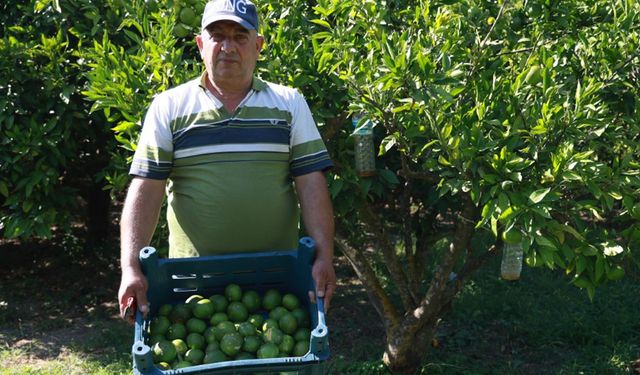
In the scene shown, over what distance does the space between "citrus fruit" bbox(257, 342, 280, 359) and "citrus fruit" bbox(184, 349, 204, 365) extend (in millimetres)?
197

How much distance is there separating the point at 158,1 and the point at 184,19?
0.18m

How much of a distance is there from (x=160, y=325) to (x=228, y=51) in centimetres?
100

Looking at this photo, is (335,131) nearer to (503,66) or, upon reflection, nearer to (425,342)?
(503,66)

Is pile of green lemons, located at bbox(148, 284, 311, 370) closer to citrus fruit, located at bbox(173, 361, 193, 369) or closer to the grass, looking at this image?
citrus fruit, located at bbox(173, 361, 193, 369)

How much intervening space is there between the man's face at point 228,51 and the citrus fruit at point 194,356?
3.19 ft

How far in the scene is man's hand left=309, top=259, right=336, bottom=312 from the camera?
2.86 meters

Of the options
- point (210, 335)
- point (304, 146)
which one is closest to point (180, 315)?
point (210, 335)

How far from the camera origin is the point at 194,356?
105 inches

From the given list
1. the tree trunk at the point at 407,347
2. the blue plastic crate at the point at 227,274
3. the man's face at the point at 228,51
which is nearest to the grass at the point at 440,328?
the tree trunk at the point at 407,347

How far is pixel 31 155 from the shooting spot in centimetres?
505

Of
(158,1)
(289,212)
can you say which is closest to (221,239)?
(289,212)

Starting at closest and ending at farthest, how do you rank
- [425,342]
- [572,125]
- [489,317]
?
[572,125] → [425,342] → [489,317]

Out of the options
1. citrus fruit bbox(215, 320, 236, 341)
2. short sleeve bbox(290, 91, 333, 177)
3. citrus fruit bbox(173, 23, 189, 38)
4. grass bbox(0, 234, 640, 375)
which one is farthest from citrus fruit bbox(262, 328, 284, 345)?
grass bbox(0, 234, 640, 375)

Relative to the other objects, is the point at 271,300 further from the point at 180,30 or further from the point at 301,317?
the point at 180,30
